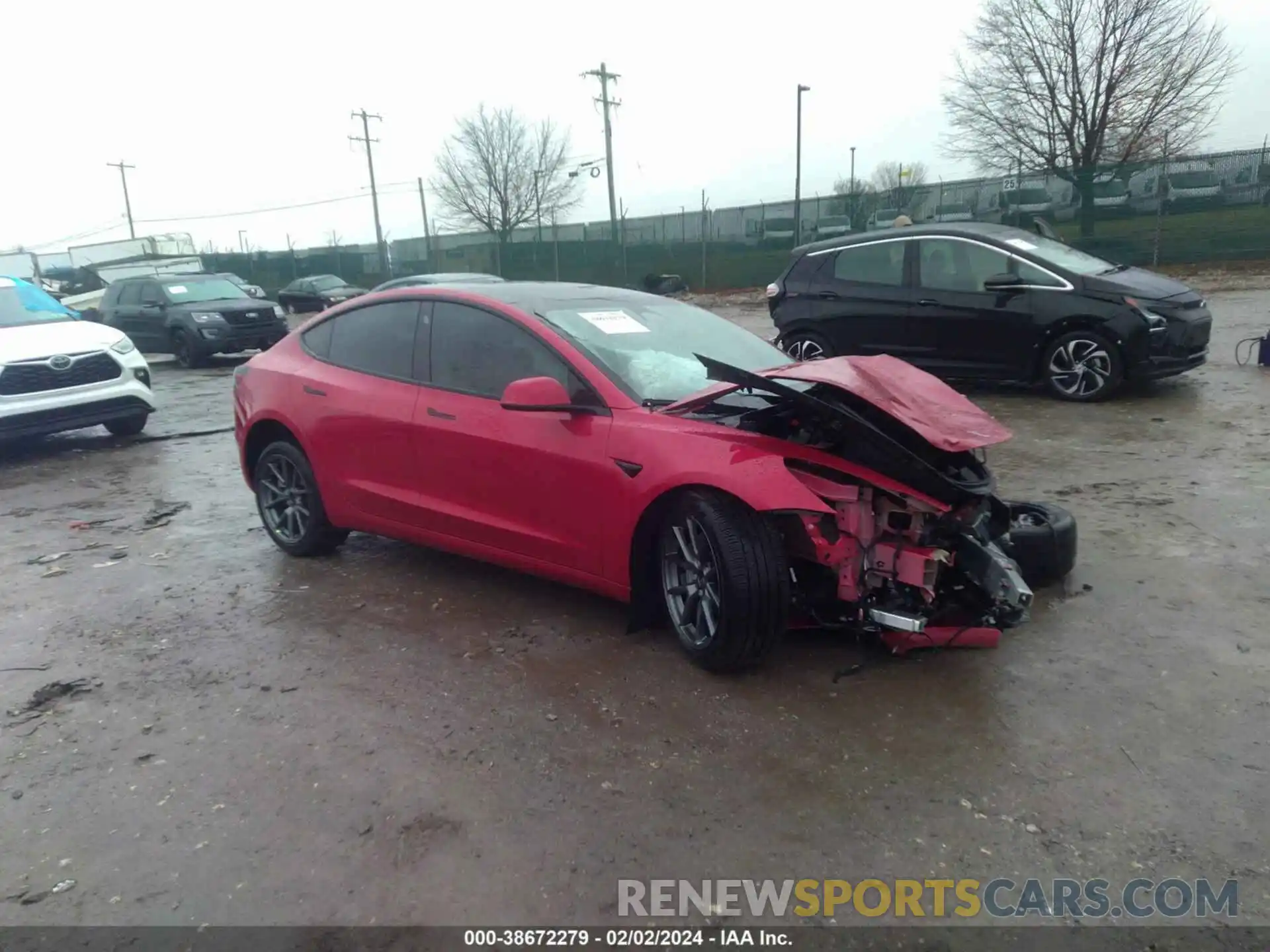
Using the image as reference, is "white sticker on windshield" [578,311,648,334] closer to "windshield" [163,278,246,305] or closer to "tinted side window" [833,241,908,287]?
"tinted side window" [833,241,908,287]

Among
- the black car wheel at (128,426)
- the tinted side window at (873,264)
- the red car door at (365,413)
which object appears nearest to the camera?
the red car door at (365,413)

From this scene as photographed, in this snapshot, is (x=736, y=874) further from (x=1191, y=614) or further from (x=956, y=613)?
(x=1191, y=614)

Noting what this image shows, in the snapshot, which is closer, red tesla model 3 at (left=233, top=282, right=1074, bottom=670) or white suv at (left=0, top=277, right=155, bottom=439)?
red tesla model 3 at (left=233, top=282, right=1074, bottom=670)

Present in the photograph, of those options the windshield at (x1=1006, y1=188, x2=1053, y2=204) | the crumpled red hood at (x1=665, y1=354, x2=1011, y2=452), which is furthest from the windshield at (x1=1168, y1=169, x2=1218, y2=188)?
the crumpled red hood at (x1=665, y1=354, x2=1011, y2=452)

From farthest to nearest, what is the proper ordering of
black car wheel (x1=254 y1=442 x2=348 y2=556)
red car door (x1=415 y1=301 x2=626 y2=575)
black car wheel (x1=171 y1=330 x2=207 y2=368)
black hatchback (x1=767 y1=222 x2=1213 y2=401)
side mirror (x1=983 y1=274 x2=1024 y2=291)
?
black car wheel (x1=171 y1=330 x2=207 y2=368) < side mirror (x1=983 y1=274 x2=1024 y2=291) < black hatchback (x1=767 y1=222 x2=1213 y2=401) < black car wheel (x1=254 y1=442 x2=348 y2=556) < red car door (x1=415 y1=301 x2=626 y2=575)

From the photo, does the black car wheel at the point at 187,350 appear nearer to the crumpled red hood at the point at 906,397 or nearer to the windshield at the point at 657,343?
the windshield at the point at 657,343

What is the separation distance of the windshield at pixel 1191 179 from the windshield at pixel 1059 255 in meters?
13.1

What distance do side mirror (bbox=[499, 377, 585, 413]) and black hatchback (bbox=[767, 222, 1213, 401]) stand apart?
457 cm

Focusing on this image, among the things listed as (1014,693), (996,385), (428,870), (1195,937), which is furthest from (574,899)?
(996,385)

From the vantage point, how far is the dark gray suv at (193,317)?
15562mm

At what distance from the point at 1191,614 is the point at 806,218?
26526 millimetres

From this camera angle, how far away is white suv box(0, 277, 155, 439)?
8.10 metres

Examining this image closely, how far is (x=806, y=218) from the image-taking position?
2892cm

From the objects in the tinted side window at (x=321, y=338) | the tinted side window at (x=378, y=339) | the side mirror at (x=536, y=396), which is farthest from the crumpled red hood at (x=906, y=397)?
the tinted side window at (x=321, y=338)
